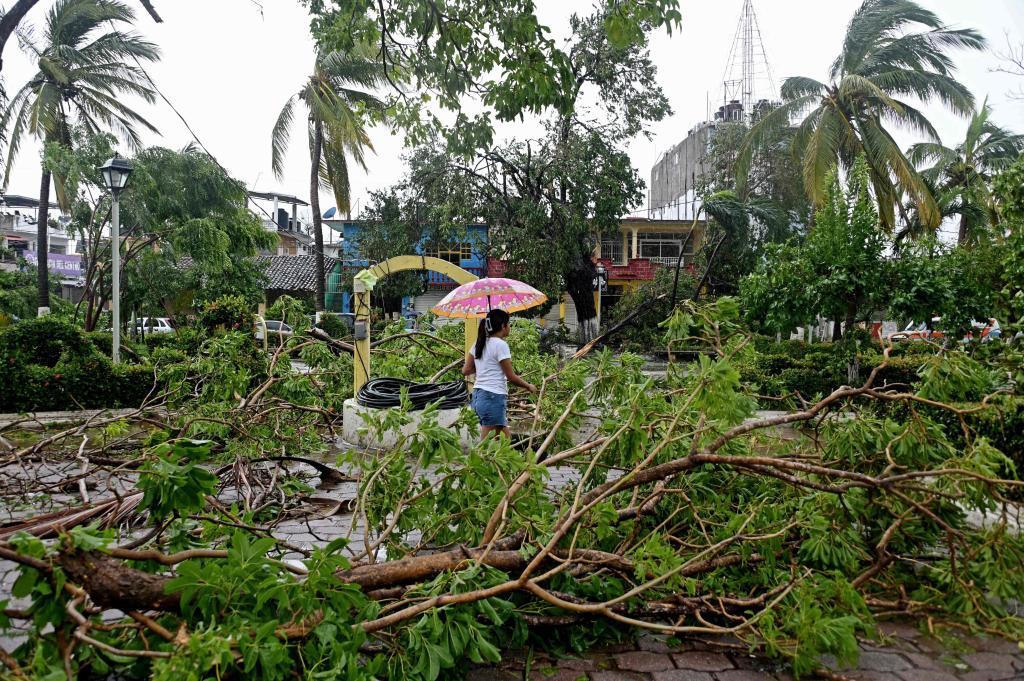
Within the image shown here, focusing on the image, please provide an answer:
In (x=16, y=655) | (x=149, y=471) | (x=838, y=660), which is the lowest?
(x=838, y=660)

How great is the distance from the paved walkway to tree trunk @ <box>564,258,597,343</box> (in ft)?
69.3

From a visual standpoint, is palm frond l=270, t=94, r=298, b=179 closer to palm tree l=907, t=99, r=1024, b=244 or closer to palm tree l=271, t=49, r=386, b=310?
palm tree l=271, t=49, r=386, b=310

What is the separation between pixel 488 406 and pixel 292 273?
36.7m

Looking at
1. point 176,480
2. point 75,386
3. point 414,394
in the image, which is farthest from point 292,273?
point 176,480

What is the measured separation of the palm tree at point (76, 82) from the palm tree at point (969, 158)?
1048 inches

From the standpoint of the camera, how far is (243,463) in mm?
5926

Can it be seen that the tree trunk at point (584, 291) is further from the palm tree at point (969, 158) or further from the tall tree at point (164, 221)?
the palm tree at point (969, 158)

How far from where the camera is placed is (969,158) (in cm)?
2836

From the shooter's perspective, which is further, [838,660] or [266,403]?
[266,403]

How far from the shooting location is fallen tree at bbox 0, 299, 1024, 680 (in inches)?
106

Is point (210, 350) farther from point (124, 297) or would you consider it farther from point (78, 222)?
point (124, 297)

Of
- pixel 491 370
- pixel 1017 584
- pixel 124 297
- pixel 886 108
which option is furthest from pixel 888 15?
pixel 124 297

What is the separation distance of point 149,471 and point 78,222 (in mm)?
22193

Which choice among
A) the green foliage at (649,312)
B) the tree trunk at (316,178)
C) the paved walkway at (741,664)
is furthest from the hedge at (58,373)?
the green foliage at (649,312)
